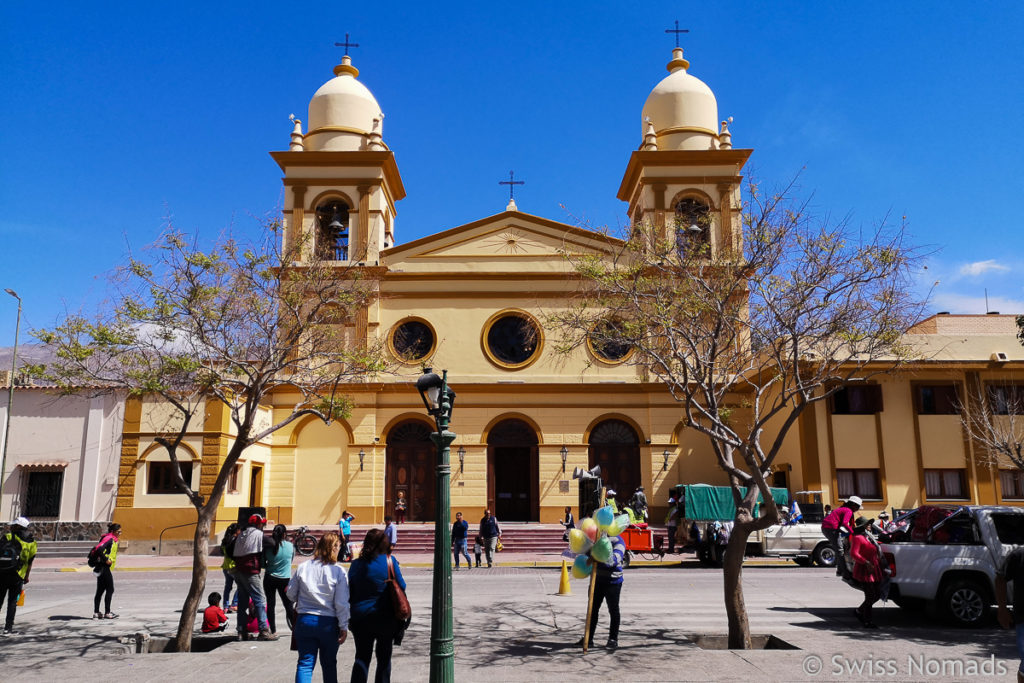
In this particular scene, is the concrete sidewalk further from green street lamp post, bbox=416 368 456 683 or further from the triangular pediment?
green street lamp post, bbox=416 368 456 683

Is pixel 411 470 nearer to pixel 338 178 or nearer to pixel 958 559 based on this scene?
pixel 338 178

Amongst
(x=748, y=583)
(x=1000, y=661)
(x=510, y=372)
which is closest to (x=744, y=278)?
(x=1000, y=661)

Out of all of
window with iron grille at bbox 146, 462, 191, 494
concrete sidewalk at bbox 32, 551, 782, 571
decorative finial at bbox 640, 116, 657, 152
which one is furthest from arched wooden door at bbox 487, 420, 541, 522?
decorative finial at bbox 640, 116, 657, 152

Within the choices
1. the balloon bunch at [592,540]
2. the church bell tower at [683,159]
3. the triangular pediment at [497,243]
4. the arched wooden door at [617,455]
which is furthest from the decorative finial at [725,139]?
the balloon bunch at [592,540]

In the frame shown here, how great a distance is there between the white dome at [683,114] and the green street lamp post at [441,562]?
2752 cm

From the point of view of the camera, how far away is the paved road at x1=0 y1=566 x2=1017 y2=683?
864 cm

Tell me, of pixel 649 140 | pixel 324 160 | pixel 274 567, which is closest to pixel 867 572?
→ pixel 274 567

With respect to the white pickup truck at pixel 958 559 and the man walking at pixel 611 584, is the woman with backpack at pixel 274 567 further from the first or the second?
the white pickup truck at pixel 958 559

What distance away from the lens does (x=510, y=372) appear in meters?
30.6

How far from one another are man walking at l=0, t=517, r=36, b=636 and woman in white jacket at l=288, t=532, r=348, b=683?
23.1 feet

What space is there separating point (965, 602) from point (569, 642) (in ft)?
19.5

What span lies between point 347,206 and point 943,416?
23669 millimetres

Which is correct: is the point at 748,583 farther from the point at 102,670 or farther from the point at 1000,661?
the point at 102,670

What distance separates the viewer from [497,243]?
31578mm
